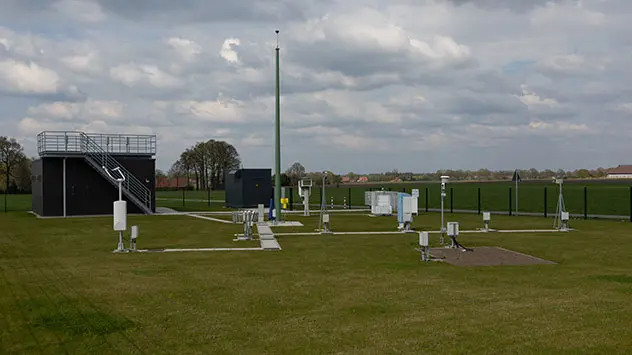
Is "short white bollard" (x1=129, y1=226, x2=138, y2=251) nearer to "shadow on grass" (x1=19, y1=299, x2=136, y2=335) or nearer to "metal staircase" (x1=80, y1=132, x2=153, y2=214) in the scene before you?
"shadow on grass" (x1=19, y1=299, x2=136, y2=335)

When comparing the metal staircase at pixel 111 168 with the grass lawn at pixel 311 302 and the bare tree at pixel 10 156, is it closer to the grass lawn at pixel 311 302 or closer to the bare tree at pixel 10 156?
the grass lawn at pixel 311 302

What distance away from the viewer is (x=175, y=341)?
8172 mm

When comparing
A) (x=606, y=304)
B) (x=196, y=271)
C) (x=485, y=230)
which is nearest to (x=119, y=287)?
(x=196, y=271)

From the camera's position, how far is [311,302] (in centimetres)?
1066

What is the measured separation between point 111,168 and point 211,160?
65.9m

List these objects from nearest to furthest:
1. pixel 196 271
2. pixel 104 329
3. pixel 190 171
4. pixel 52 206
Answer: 1. pixel 104 329
2. pixel 196 271
3. pixel 52 206
4. pixel 190 171

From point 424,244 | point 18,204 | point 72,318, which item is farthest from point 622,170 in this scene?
point 72,318

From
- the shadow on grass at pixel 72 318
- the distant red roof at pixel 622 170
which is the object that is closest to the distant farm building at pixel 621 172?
the distant red roof at pixel 622 170

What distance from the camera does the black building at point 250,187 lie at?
44.6 metres

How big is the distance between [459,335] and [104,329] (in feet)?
15.4

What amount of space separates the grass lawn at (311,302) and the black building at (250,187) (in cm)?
2530

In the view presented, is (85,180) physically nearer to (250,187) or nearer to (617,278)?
(250,187)

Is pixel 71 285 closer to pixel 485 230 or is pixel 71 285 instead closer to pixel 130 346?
pixel 130 346

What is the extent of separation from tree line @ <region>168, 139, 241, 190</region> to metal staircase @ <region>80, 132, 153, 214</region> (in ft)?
207
